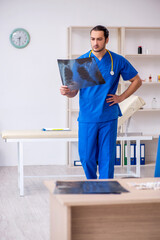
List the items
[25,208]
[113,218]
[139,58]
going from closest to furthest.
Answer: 1. [113,218]
2. [25,208]
3. [139,58]

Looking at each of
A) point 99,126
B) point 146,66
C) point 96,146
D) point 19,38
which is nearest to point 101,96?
point 99,126

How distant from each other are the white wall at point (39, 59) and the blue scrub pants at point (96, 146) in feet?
10.9

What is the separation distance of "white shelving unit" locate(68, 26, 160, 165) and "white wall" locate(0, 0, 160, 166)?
0.13 meters

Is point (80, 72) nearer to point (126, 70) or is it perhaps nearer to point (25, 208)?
point (126, 70)

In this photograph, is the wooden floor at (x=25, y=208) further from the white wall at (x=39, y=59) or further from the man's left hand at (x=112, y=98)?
the man's left hand at (x=112, y=98)

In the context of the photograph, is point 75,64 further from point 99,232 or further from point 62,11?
point 62,11

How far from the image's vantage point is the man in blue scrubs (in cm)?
265

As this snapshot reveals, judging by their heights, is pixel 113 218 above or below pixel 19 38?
below

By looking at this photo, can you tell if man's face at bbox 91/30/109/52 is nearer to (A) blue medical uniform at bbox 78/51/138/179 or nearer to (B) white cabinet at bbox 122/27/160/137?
(A) blue medical uniform at bbox 78/51/138/179

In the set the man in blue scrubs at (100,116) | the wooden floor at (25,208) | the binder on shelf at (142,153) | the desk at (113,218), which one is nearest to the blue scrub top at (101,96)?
the man in blue scrubs at (100,116)

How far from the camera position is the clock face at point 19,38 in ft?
19.1

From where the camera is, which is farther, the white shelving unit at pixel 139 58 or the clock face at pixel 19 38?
the white shelving unit at pixel 139 58

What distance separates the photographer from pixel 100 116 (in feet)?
8.68

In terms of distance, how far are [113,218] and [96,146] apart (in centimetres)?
121
